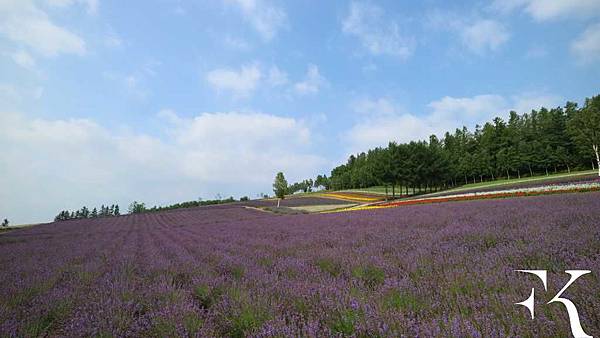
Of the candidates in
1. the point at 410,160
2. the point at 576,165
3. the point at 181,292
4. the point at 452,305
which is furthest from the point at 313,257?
the point at 576,165

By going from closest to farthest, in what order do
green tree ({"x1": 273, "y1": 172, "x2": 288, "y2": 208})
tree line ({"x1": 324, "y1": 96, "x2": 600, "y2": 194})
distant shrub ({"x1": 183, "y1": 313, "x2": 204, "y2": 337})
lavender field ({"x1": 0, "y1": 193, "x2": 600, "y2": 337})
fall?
lavender field ({"x1": 0, "y1": 193, "x2": 600, "y2": 337})
distant shrub ({"x1": 183, "y1": 313, "x2": 204, "y2": 337})
tree line ({"x1": 324, "y1": 96, "x2": 600, "y2": 194})
green tree ({"x1": 273, "y1": 172, "x2": 288, "y2": 208})

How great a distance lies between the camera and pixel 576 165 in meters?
50.6

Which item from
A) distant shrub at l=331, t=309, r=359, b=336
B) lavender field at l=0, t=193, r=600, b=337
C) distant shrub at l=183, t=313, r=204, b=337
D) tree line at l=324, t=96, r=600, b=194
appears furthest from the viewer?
tree line at l=324, t=96, r=600, b=194

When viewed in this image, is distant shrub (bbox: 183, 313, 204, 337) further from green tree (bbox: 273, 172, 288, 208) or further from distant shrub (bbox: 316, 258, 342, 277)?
green tree (bbox: 273, 172, 288, 208)

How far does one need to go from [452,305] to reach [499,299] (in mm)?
325

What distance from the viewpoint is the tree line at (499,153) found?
4309 cm

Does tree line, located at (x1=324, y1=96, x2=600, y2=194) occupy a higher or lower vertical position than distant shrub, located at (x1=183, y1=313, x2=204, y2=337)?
higher

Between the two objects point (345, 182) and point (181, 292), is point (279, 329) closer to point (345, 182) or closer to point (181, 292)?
point (181, 292)

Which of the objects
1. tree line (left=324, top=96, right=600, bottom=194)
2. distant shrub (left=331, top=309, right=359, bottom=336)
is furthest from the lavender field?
tree line (left=324, top=96, right=600, bottom=194)

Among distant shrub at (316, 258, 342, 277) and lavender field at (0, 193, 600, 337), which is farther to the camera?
distant shrub at (316, 258, 342, 277)

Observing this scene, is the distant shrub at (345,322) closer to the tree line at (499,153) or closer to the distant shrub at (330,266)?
the distant shrub at (330,266)

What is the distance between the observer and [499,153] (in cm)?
5472

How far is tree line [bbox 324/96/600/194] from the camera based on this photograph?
141 feet

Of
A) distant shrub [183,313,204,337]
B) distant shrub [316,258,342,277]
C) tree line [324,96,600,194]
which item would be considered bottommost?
distant shrub [316,258,342,277]
